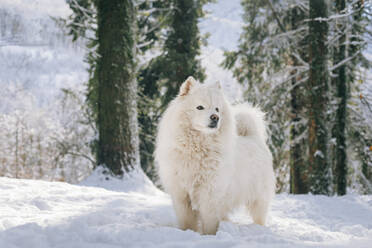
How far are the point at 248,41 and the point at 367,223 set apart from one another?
8476 millimetres

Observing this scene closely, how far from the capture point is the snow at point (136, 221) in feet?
10.2

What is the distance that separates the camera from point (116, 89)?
826 centimetres

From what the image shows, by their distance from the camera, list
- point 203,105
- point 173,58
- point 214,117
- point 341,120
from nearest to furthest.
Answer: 1. point 214,117
2. point 203,105
3. point 341,120
4. point 173,58

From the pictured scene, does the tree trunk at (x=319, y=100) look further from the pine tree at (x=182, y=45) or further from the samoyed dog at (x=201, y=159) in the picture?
the pine tree at (x=182, y=45)

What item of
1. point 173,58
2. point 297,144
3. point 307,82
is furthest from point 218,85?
point 173,58

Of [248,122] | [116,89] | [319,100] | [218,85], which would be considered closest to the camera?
[218,85]

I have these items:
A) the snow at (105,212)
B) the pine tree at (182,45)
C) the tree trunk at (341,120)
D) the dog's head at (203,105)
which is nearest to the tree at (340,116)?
the tree trunk at (341,120)

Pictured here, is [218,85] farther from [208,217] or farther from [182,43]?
[182,43]

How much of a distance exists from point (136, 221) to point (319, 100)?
681cm

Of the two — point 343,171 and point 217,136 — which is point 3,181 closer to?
point 217,136

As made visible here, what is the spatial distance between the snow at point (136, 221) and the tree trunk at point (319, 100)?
4.15 feet

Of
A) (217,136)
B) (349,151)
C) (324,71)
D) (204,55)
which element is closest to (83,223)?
(217,136)

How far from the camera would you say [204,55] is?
14.8 meters

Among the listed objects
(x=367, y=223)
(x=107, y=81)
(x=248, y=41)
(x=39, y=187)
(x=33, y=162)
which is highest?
(x=248, y=41)
